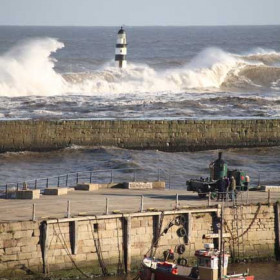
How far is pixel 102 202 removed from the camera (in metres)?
28.0

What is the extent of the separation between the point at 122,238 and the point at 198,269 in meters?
2.63

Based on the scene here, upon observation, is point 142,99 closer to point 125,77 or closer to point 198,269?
point 125,77

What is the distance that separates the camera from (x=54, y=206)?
2714 centimetres

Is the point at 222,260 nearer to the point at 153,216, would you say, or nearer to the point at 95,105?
the point at 153,216

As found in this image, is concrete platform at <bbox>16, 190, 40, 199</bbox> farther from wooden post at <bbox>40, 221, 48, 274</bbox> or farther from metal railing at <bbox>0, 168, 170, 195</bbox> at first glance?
metal railing at <bbox>0, 168, 170, 195</bbox>

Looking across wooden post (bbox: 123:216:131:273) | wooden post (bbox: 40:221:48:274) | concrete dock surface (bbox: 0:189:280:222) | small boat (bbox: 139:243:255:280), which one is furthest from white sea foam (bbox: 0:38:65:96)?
small boat (bbox: 139:243:255:280)

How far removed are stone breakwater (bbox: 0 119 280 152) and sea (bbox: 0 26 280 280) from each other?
0.48 m

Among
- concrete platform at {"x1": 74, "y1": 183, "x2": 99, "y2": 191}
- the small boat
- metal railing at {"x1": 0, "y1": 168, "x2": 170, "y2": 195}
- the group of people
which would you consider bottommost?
metal railing at {"x1": 0, "y1": 168, "x2": 170, "y2": 195}

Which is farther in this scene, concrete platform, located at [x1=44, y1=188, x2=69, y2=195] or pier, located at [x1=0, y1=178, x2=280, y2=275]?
concrete platform, located at [x1=44, y1=188, x2=69, y2=195]

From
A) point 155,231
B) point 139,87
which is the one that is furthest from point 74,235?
point 139,87

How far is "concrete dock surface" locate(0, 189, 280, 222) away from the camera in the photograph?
26.0 meters

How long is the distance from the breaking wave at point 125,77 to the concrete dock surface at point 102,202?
136 feet

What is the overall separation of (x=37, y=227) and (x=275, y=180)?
15.4 meters

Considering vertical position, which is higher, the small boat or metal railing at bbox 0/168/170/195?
the small boat
